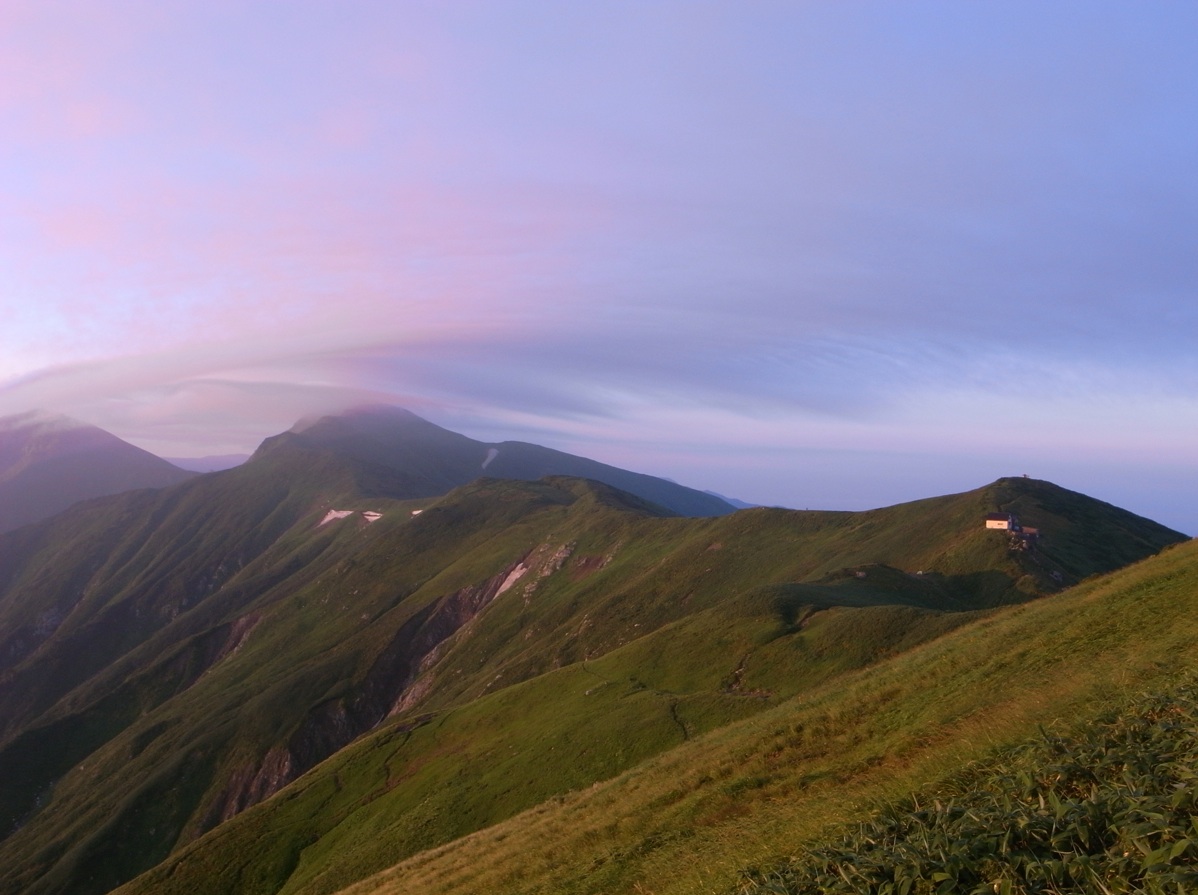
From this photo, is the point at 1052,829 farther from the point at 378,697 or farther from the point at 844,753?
the point at 378,697

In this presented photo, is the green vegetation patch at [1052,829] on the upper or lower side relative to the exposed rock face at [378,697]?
upper

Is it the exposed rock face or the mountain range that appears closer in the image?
the mountain range

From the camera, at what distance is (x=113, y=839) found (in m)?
94.8

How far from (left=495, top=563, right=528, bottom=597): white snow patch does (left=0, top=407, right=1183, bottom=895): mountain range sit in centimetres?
95

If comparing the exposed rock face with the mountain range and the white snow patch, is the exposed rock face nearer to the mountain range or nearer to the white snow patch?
the white snow patch

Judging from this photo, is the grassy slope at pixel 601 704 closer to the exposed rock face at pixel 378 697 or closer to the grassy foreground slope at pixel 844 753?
the grassy foreground slope at pixel 844 753

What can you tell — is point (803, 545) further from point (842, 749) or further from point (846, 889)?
point (846, 889)

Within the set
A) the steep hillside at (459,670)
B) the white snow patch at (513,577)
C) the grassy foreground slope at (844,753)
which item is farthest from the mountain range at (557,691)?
the white snow patch at (513,577)

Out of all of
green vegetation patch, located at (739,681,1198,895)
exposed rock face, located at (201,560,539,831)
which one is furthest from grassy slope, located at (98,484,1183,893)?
exposed rock face, located at (201,560,539,831)

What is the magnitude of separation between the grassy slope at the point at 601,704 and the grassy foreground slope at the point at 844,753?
260 centimetres

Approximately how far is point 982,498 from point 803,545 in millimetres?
23159

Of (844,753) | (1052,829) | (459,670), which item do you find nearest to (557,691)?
(844,753)

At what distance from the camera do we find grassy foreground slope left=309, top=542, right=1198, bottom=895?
1644 centimetres

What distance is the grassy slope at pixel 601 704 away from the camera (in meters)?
49.2
